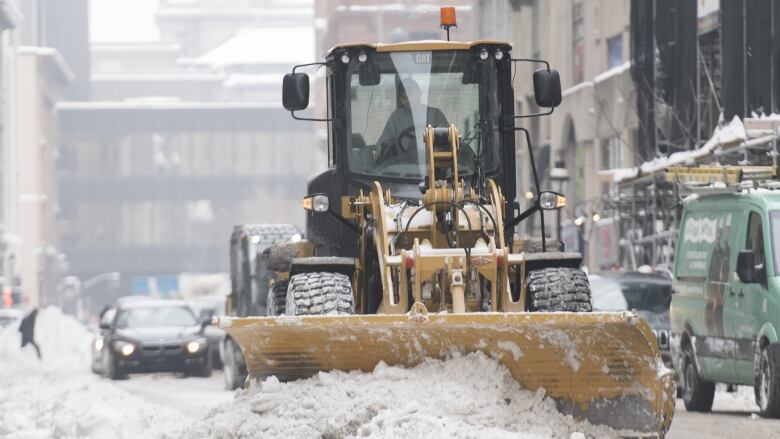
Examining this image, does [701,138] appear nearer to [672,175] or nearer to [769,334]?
[672,175]

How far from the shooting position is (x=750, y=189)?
17859mm

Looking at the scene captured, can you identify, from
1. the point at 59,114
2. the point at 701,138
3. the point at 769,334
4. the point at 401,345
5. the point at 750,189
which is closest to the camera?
the point at 401,345

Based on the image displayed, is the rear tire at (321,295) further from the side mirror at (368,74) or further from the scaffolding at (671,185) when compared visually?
the scaffolding at (671,185)

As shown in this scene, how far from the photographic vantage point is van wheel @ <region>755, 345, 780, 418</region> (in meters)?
16.4

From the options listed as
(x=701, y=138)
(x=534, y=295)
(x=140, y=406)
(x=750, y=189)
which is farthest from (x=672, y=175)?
(x=701, y=138)

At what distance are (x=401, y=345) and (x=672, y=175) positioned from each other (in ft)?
28.7

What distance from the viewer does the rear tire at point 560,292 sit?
12797 millimetres

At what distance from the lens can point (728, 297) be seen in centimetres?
1792

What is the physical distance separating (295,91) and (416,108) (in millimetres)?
1184

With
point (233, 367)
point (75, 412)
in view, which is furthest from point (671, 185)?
point (75, 412)

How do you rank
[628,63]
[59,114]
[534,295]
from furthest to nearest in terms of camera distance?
[59,114], [628,63], [534,295]

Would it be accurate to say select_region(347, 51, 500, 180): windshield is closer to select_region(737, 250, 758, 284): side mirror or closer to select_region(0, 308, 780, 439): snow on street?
select_region(0, 308, 780, 439): snow on street

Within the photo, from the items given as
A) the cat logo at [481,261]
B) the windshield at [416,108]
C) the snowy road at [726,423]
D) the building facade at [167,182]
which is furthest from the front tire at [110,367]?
the building facade at [167,182]

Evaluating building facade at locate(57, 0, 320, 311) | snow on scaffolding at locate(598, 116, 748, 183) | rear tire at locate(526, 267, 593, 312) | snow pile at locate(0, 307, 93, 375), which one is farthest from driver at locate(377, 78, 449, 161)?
building facade at locate(57, 0, 320, 311)
